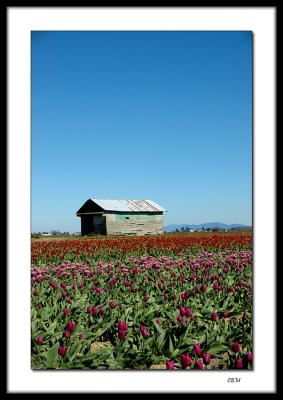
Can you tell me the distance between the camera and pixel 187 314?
4082mm

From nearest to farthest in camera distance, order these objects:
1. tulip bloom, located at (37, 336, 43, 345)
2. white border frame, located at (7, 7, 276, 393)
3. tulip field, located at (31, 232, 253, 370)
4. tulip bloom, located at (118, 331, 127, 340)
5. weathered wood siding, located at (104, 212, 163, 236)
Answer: white border frame, located at (7, 7, 276, 393)
tulip field, located at (31, 232, 253, 370)
tulip bloom, located at (37, 336, 43, 345)
tulip bloom, located at (118, 331, 127, 340)
weathered wood siding, located at (104, 212, 163, 236)

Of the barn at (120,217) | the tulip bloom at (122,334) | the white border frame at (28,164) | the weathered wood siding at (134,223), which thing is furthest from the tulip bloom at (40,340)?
the weathered wood siding at (134,223)

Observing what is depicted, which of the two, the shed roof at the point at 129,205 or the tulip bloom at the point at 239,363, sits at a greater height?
the shed roof at the point at 129,205

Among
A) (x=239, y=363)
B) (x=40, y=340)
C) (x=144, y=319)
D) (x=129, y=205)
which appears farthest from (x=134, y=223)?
(x=239, y=363)

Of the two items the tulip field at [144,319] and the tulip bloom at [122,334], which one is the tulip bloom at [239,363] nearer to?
the tulip field at [144,319]

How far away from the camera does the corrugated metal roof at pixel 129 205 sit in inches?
1050

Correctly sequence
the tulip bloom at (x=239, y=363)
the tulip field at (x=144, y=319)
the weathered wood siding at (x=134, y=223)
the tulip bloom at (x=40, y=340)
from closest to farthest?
the tulip bloom at (x=239, y=363) → the tulip field at (x=144, y=319) → the tulip bloom at (x=40, y=340) → the weathered wood siding at (x=134, y=223)

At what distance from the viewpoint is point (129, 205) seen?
28344 mm

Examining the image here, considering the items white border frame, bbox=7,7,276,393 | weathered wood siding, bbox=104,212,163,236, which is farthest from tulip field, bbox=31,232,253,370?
weathered wood siding, bbox=104,212,163,236

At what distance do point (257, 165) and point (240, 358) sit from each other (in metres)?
1.65

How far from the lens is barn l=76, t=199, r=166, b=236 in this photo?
87.8 feet

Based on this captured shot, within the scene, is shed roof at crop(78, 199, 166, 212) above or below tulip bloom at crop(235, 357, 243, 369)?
above

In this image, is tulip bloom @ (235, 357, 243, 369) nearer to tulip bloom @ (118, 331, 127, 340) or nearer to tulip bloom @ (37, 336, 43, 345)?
tulip bloom @ (118, 331, 127, 340)

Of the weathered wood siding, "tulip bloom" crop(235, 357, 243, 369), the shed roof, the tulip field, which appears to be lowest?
the weathered wood siding
